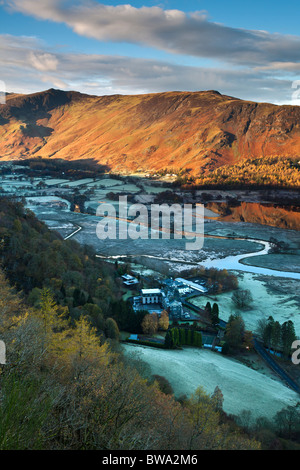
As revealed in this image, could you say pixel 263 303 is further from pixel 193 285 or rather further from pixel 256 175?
pixel 256 175

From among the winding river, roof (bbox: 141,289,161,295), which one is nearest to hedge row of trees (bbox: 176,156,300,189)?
the winding river

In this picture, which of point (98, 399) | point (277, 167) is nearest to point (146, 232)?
point (98, 399)

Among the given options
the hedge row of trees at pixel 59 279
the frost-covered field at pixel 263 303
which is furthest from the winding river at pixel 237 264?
the hedge row of trees at pixel 59 279

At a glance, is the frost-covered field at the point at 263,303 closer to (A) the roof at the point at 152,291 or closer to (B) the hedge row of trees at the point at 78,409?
(A) the roof at the point at 152,291

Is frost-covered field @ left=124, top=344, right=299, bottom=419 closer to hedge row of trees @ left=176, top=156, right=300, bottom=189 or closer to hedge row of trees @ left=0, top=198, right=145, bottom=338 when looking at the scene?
hedge row of trees @ left=0, top=198, right=145, bottom=338

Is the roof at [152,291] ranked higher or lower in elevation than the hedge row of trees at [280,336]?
higher

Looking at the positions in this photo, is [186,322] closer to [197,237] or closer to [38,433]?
[38,433]

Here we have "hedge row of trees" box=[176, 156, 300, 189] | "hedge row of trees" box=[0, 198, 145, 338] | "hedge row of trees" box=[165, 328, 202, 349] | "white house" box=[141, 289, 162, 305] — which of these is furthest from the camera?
"hedge row of trees" box=[176, 156, 300, 189]

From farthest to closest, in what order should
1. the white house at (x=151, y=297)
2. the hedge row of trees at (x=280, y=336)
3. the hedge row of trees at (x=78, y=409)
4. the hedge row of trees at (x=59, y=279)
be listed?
the white house at (x=151, y=297), the hedge row of trees at (x=280, y=336), the hedge row of trees at (x=59, y=279), the hedge row of trees at (x=78, y=409)
